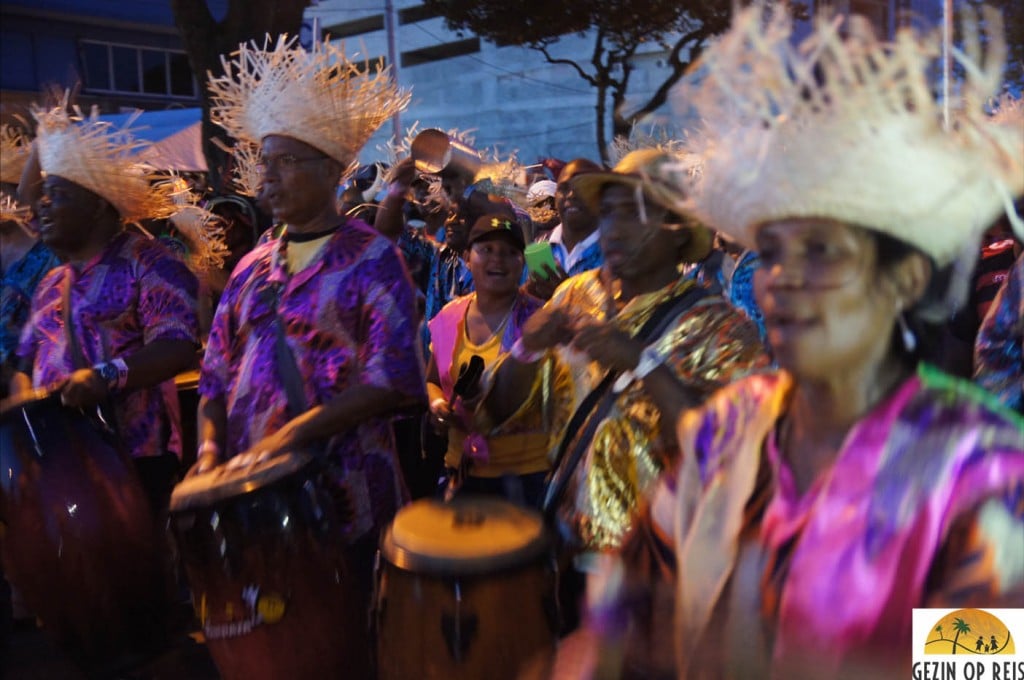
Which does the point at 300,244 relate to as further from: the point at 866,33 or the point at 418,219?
the point at 418,219

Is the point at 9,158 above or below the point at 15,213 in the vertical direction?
above

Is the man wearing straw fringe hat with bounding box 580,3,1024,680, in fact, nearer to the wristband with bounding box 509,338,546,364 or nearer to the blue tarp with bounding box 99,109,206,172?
the wristband with bounding box 509,338,546,364

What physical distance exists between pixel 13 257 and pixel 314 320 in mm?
4174

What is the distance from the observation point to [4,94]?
2062cm

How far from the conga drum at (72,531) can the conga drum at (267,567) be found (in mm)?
798

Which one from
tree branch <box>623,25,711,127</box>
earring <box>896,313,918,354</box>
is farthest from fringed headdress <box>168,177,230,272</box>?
earring <box>896,313,918,354</box>

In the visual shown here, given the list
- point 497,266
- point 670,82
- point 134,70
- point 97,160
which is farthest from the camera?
point 134,70


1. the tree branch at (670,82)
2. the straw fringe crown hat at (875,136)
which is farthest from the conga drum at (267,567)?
the straw fringe crown hat at (875,136)

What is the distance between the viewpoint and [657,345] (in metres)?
2.85

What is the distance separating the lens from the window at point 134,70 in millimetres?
23250

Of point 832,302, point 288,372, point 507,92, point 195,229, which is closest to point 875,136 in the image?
point 832,302

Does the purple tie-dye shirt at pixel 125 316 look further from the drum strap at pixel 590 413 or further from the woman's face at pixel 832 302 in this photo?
the woman's face at pixel 832 302

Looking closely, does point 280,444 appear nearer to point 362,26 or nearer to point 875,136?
point 875,136

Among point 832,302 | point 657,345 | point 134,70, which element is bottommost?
point 657,345
